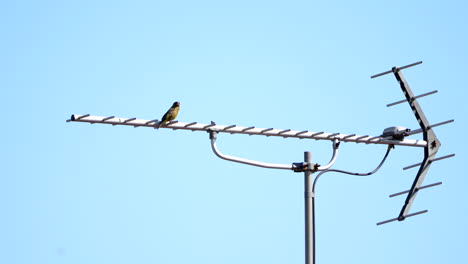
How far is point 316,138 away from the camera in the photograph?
1731 centimetres

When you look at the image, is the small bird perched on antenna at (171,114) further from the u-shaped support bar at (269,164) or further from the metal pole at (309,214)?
the metal pole at (309,214)

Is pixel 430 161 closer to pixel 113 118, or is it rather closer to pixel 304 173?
pixel 304 173

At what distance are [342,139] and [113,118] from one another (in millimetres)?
4353

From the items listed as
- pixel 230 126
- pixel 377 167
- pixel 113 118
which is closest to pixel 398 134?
pixel 377 167

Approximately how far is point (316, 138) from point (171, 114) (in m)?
2.40

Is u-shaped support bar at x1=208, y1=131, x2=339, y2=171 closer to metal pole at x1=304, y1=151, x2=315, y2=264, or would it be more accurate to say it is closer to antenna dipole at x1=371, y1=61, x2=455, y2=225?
metal pole at x1=304, y1=151, x2=315, y2=264

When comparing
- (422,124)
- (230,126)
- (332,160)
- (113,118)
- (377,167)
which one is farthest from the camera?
(422,124)

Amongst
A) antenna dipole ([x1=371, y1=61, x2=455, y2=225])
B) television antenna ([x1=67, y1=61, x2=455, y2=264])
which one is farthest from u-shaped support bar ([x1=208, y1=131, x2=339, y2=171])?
antenna dipole ([x1=371, y1=61, x2=455, y2=225])

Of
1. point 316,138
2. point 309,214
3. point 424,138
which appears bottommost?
point 309,214

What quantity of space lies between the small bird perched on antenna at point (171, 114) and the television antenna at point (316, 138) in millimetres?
83

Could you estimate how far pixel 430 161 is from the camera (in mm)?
19953

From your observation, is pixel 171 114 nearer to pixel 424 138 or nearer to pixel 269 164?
pixel 269 164

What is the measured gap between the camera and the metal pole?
16.7m

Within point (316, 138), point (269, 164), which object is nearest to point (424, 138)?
point (316, 138)
